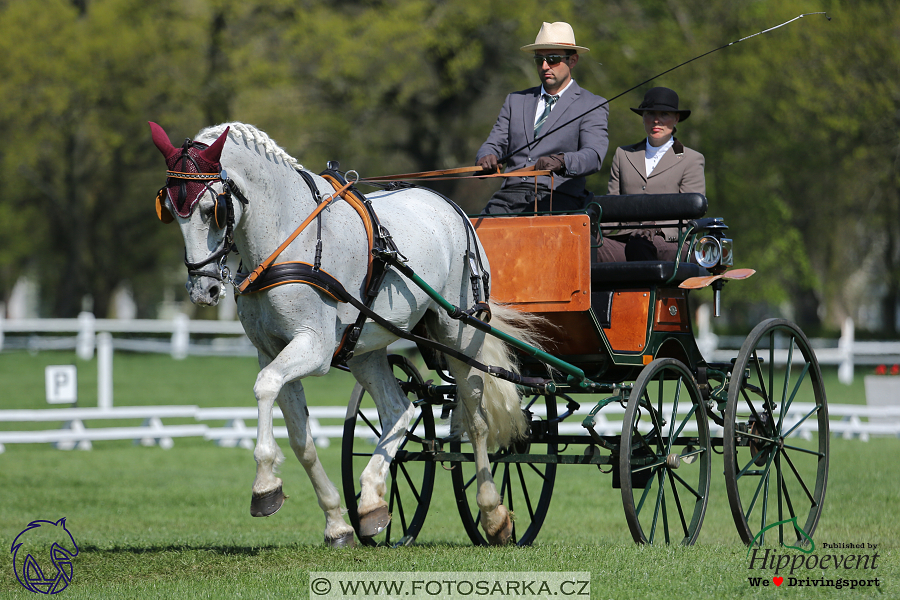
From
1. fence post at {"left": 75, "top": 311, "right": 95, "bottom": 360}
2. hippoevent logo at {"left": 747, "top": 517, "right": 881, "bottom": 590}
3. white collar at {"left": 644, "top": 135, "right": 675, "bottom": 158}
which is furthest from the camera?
fence post at {"left": 75, "top": 311, "right": 95, "bottom": 360}

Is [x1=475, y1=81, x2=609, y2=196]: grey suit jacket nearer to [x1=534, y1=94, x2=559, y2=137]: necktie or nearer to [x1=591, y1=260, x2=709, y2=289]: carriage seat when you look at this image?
[x1=534, y1=94, x2=559, y2=137]: necktie

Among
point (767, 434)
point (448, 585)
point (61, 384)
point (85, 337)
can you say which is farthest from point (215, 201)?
point (85, 337)

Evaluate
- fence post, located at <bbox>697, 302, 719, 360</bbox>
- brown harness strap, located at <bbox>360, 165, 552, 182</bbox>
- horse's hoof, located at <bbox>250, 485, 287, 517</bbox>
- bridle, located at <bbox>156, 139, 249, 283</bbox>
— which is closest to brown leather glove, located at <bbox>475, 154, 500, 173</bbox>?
brown harness strap, located at <bbox>360, 165, 552, 182</bbox>

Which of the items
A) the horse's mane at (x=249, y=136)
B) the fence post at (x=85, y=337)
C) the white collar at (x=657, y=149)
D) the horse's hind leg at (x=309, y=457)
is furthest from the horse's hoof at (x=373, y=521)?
the fence post at (x=85, y=337)

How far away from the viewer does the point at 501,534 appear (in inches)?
263

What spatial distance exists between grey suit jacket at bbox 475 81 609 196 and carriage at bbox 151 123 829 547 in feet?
1.14

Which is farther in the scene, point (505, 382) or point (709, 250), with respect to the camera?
point (709, 250)

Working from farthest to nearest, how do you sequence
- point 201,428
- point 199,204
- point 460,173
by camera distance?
1. point 201,428
2. point 460,173
3. point 199,204

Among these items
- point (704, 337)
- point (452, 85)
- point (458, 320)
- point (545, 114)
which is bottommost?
point (704, 337)

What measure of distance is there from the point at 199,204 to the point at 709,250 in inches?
130

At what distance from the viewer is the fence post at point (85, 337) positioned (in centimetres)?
2445

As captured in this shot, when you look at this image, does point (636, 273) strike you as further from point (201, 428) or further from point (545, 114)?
point (201, 428)

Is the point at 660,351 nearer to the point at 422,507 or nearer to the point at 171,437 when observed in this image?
the point at 422,507

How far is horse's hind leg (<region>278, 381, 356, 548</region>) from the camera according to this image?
19.5 ft
